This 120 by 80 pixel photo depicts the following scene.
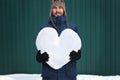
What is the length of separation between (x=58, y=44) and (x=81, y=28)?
2.40 metres

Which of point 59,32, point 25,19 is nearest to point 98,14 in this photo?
point 25,19

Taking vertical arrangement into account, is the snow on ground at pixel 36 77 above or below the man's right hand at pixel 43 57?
below

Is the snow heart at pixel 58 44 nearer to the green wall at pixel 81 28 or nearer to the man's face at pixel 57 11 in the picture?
the man's face at pixel 57 11

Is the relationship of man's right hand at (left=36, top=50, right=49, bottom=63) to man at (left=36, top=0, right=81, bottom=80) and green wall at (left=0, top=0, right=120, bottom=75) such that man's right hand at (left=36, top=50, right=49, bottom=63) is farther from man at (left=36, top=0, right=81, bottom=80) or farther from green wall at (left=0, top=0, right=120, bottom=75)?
green wall at (left=0, top=0, right=120, bottom=75)

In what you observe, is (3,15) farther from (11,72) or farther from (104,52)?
(104,52)

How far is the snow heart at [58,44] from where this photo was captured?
3.97m

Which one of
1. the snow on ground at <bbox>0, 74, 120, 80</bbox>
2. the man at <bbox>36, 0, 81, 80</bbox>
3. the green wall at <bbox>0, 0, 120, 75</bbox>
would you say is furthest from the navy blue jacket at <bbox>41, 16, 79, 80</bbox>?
the green wall at <bbox>0, 0, 120, 75</bbox>

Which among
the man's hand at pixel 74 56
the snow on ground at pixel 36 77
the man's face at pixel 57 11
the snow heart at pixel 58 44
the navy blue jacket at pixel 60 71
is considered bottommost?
the snow on ground at pixel 36 77

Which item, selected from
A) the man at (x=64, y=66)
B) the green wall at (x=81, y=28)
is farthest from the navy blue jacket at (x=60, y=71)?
the green wall at (x=81, y=28)

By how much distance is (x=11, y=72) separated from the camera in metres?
6.50

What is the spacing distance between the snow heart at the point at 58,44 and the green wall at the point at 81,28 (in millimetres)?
2384

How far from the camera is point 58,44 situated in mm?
4016

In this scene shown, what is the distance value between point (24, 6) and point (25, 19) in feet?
0.74

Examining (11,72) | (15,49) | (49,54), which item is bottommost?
(11,72)
